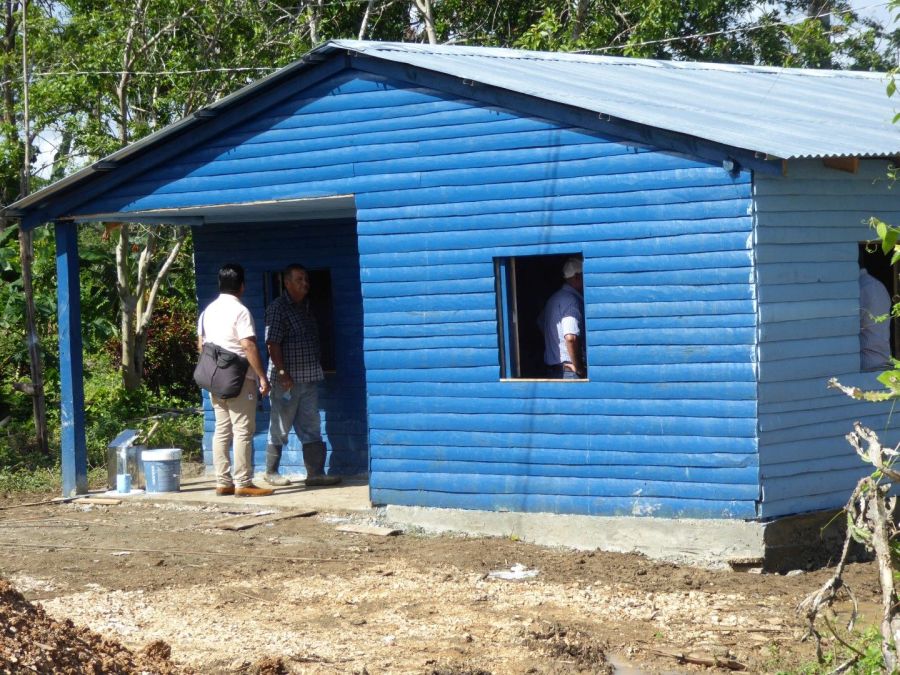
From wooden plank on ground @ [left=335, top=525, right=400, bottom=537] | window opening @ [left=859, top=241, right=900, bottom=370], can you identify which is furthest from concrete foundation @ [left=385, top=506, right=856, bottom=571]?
window opening @ [left=859, top=241, right=900, bottom=370]

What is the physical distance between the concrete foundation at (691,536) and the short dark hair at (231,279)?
327cm

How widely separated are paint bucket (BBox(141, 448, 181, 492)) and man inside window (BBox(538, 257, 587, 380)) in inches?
167

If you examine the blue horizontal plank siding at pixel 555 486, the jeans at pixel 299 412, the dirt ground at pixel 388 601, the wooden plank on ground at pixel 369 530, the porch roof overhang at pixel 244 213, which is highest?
the porch roof overhang at pixel 244 213

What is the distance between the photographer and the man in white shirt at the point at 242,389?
1112cm

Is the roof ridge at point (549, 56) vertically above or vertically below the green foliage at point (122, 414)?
above

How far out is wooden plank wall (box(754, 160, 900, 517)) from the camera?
8273mm

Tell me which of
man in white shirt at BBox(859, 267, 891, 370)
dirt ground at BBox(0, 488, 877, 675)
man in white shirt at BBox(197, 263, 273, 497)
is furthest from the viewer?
man in white shirt at BBox(197, 263, 273, 497)

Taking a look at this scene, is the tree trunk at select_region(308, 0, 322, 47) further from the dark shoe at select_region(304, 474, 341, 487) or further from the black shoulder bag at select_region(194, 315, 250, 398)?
the dark shoe at select_region(304, 474, 341, 487)

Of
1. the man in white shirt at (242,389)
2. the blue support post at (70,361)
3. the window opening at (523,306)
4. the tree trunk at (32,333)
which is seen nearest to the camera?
the window opening at (523,306)

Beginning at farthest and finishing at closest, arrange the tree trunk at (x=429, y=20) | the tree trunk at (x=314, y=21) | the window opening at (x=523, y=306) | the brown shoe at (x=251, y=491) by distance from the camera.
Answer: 1. the tree trunk at (x=429, y=20)
2. the tree trunk at (x=314, y=21)
3. the brown shoe at (x=251, y=491)
4. the window opening at (x=523, y=306)

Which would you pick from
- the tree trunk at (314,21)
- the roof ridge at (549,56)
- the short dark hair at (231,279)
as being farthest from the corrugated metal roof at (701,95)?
the tree trunk at (314,21)

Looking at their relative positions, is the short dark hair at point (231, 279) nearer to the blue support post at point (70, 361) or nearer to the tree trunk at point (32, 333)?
the blue support post at point (70, 361)

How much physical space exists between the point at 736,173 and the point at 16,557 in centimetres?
581

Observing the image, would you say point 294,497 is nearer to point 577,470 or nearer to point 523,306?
point 523,306
